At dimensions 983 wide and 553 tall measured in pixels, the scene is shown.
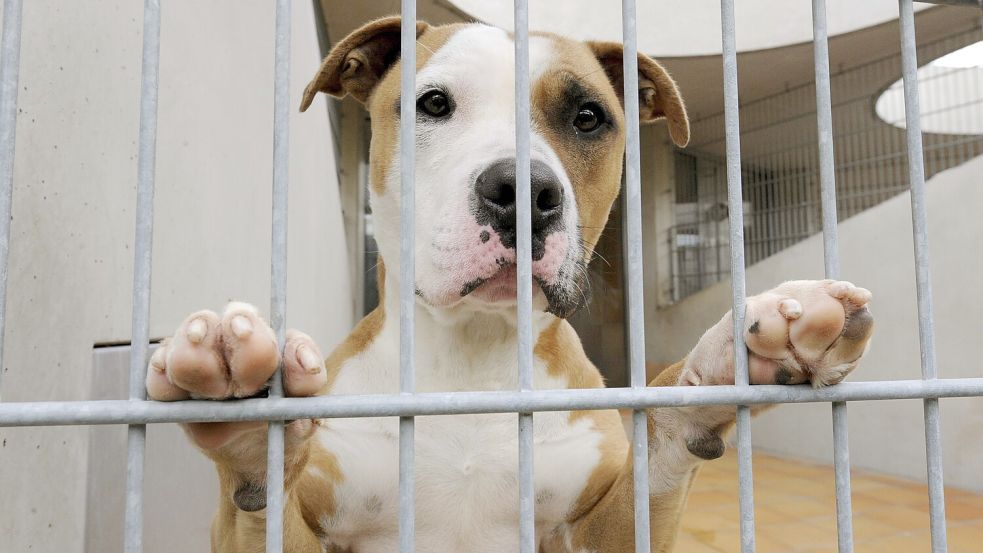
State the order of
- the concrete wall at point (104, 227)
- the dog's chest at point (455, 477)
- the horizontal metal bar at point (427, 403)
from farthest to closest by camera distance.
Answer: the dog's chest at point (455, 477), the concrete wall at point (104, 227), the horizontal metal bar at point (427, 403)

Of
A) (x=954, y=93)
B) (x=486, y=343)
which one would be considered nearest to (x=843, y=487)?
(x=486, y=343)

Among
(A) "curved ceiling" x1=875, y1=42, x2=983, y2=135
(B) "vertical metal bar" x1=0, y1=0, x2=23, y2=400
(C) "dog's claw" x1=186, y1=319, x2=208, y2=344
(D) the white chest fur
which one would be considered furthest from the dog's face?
(A) "curved ceiling" x1=875, y1=42, x2=983, y2=135

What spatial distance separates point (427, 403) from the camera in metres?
0.93

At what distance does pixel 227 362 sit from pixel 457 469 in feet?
2.63

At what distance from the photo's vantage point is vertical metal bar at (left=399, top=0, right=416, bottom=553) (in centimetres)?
91

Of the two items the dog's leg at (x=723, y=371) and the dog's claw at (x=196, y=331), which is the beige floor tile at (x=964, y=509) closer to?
the dog's leg at (x=723, y=371)

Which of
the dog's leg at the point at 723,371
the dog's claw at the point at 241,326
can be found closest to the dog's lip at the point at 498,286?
the dog's leg at the point at 723,371

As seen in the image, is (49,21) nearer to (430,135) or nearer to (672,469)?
(430,135)

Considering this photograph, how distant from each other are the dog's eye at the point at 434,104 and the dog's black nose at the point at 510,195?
0.44m

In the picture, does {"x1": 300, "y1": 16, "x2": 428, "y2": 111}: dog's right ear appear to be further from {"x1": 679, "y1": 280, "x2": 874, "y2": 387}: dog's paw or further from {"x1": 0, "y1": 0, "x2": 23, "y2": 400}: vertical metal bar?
{"x1": 679, "y1": 280, "x2": 874, "y2": 387}: dog's paw

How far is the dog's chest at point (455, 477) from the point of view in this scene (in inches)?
61.7

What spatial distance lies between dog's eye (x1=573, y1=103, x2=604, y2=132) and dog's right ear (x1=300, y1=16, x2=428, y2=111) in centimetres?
57

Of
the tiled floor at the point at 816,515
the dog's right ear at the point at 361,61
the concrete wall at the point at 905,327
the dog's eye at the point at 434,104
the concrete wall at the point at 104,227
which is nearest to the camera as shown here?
the concrete wall at the point at 104,227

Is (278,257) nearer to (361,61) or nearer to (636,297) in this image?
(636,297)
